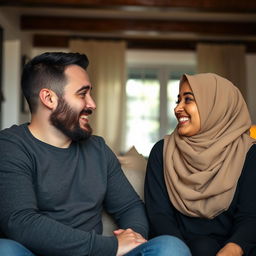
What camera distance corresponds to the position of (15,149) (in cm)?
144

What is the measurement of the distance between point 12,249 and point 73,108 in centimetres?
56

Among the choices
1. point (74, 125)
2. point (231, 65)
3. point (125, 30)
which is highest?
point (125, 30)

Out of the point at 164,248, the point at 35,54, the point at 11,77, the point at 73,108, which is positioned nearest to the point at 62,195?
the point at 73,108

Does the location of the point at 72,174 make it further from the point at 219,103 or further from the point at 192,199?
the point at 219,103

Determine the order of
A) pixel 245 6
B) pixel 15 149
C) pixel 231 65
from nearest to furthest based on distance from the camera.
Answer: pixel 15 149
pixel 245 6
pixel 231 65

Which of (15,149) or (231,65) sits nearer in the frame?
(15,149)

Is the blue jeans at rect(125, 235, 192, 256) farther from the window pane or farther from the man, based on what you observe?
the window pane

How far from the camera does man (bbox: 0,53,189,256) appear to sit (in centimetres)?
131

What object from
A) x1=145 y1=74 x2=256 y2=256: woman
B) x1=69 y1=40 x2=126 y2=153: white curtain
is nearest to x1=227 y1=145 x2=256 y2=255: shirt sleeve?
x1=145 y1=74 x2=256 y2=256: woman

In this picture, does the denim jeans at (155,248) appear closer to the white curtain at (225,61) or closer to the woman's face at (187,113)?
the woman's face at (187,113)

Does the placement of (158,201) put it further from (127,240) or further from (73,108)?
(73,108)

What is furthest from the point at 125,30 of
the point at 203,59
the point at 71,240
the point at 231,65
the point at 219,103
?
the point at 71,240

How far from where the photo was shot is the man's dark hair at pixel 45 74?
1576 mm

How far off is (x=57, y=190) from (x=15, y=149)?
20 cm
